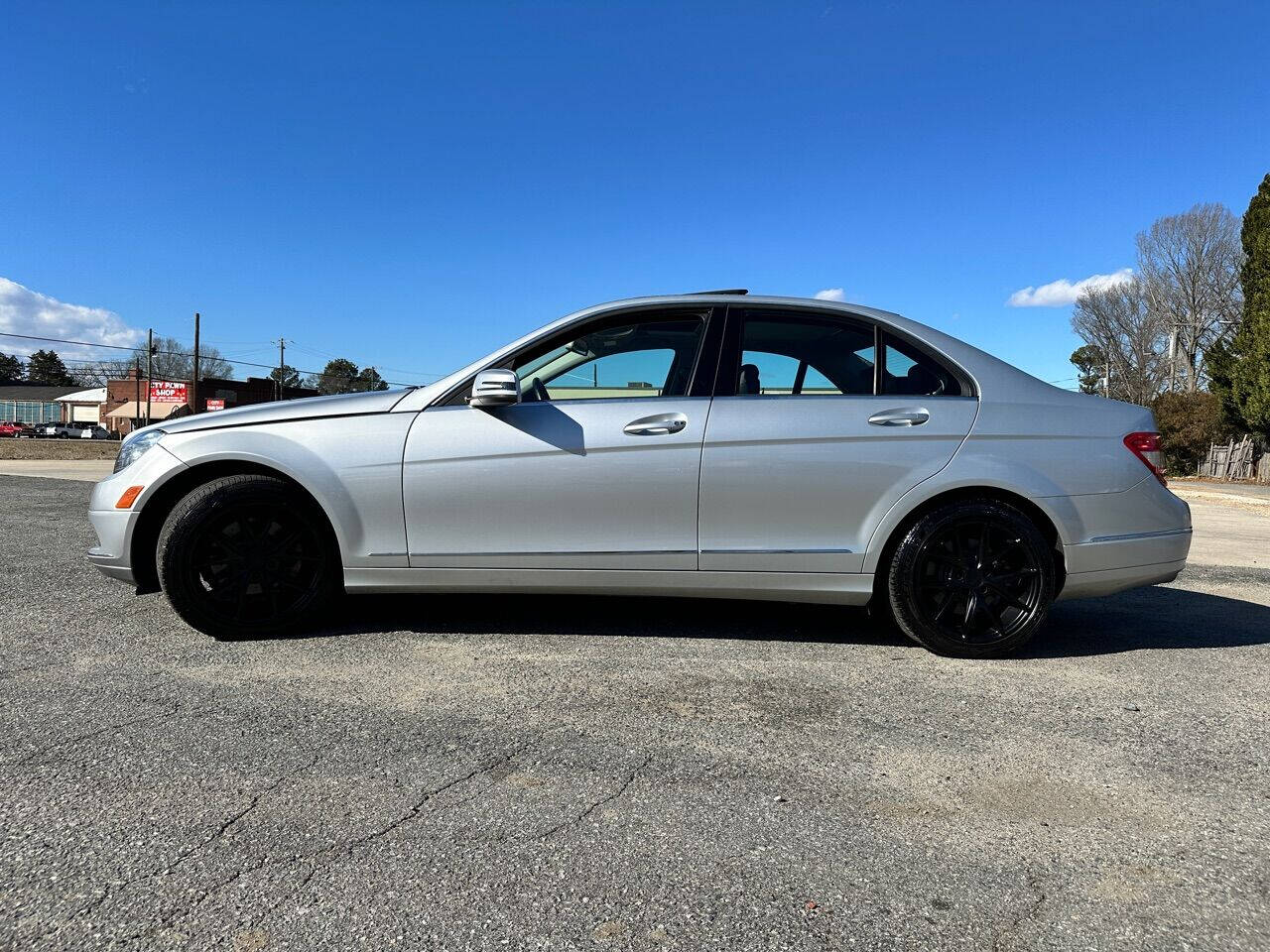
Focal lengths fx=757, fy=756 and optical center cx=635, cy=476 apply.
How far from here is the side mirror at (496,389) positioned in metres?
3.31

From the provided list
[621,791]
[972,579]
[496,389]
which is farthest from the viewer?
[972,579]

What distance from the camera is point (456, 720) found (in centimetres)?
259

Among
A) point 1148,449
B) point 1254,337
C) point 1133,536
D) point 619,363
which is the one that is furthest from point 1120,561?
point 1254,337

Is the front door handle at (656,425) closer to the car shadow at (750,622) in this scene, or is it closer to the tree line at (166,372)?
the car shadow at (750,622)

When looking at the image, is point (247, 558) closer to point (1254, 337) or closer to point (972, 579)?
point (972, 579)

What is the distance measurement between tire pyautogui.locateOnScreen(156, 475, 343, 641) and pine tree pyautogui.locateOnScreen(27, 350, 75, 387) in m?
132

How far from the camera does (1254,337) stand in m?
24.0

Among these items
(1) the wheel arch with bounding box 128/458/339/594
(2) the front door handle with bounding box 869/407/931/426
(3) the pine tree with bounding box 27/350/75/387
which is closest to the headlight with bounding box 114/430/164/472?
(1) the wheel arch with bounding box 128/458/339/594

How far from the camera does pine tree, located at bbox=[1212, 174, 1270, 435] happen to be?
77.3 feet

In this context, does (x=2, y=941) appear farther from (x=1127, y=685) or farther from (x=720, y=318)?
(x=1127, y=685)

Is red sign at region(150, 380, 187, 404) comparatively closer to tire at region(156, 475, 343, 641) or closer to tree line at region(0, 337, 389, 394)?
tree line at region(0, 337, 389, 394)

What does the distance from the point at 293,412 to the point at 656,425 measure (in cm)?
172

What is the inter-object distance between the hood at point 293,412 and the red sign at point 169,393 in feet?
253

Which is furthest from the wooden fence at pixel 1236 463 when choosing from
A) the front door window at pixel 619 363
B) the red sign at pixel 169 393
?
the red sign at pixel 169 393
